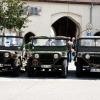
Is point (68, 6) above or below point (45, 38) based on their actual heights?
above

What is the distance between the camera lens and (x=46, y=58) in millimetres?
21625

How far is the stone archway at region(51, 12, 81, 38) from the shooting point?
45.6 meters

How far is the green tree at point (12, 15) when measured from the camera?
29188 mm

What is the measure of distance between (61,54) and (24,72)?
11.6ft

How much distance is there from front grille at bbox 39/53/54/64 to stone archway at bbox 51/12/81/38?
78.3 ft

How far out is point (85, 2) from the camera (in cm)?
4550

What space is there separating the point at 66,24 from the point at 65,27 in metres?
0.32

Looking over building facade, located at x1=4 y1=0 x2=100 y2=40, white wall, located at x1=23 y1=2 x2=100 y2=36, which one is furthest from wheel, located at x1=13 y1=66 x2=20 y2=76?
building facade, located at x1=4 y1=0 x2=100 y2=40

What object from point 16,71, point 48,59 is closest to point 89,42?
point 48,59
